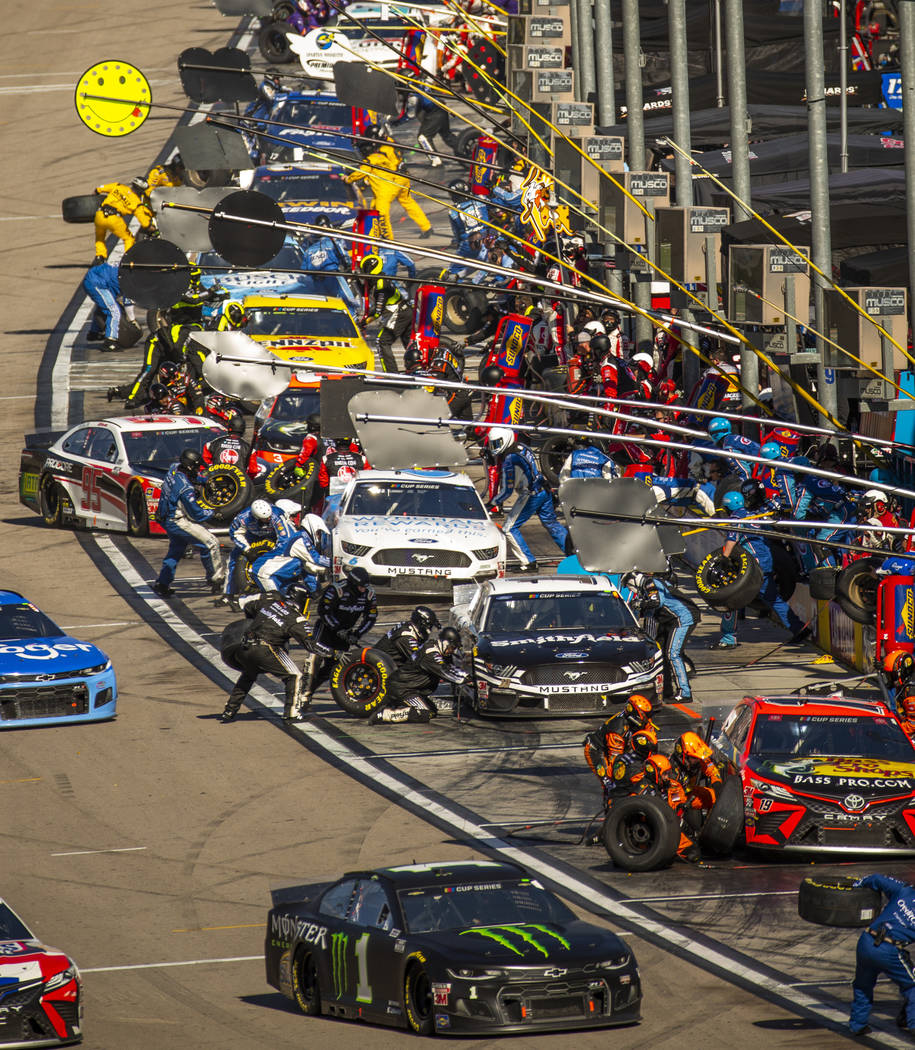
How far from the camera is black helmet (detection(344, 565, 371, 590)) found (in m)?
23.2

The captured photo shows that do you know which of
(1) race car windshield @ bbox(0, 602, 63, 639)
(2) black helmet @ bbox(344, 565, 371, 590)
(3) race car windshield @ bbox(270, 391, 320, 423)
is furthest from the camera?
(3) race car windshield @ bbox(270, 391, 320, 423)

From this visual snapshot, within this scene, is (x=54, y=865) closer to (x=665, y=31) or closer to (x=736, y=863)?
(x=736, y=863)

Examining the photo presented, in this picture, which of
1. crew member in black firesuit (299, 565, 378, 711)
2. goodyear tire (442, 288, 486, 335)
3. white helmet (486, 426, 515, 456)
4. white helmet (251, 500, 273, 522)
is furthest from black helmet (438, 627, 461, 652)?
goodyear tire (442, 288, 486, 335)

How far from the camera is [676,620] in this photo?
22625 mm

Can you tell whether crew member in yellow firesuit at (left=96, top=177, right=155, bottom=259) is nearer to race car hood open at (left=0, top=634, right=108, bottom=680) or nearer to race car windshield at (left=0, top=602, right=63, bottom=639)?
race car windshield at (left=0, top=602, right=63, bottom=639)

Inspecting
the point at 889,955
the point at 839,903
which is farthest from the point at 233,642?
the point at 889,955

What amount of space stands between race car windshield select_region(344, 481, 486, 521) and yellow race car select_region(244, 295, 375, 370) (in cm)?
572

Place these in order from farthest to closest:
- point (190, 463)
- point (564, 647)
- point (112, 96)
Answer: point (190, 463)
point (564, 647)
point (112, 96)

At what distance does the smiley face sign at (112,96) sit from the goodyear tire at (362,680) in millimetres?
5366

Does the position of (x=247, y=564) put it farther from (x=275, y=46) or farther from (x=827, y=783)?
(x=275, y=46)

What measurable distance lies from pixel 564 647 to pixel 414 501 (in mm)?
5440

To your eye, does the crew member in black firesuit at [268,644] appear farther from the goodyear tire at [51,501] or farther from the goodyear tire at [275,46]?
the goodyear tire at [275,46]

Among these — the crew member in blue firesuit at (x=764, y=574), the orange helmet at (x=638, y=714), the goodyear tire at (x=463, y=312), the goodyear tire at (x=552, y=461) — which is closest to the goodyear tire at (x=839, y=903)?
the orange helmet at (x=638, y=714)

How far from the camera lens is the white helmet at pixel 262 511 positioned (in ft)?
82.6
